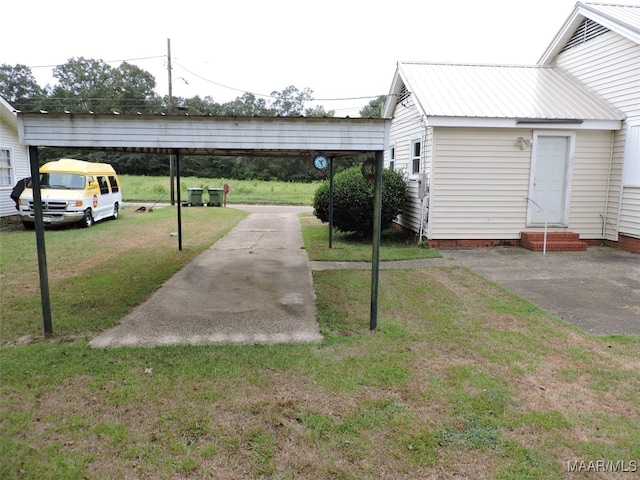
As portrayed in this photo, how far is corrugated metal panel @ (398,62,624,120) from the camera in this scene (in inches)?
392

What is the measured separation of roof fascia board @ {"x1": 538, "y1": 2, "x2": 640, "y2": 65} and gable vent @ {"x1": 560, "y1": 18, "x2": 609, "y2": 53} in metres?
0.12

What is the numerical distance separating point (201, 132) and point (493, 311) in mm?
4181

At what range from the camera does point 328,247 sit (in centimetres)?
1052

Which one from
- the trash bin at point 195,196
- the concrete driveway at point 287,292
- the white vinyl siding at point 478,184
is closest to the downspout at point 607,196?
the concrete driveway at point 287,292

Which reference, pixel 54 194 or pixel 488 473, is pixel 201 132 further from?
pixel 54 194

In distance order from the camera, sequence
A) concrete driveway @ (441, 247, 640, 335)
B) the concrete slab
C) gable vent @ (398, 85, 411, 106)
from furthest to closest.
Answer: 1. gable vent @ (398, 85, 411, 106)
2. concrete driveway @ (441, 247, 640, 335)
3. the concrete slab

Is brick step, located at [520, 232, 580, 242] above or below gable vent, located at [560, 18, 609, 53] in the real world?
below

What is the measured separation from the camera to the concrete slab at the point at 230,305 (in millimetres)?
4766

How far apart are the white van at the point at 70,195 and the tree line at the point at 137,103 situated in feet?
81.3

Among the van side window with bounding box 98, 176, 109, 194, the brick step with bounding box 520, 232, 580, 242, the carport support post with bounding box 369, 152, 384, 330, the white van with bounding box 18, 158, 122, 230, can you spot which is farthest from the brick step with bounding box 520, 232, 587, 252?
the van side window with bounding box 98, 176, 109, 194

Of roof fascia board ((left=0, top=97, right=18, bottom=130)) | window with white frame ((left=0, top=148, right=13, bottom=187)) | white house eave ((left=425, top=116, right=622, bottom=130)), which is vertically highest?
roof fascia board ((left=0, top=97, right=18, bottom=130))

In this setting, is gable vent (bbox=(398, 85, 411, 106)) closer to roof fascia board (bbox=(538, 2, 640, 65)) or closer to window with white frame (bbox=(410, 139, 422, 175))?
window with white frame (bbox=(410, 139, 422, 175))

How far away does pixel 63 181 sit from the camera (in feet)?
45.2

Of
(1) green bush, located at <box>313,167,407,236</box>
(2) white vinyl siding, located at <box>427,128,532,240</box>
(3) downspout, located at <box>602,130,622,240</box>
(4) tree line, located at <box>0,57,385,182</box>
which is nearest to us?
(2) white vinyl siding, located at <box>427,128,532,240</box>
